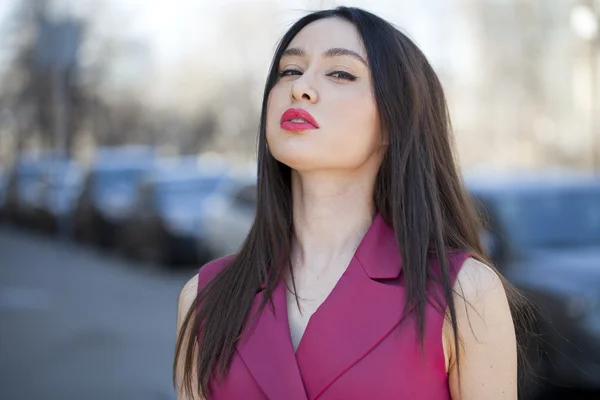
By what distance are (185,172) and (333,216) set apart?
47.1ft

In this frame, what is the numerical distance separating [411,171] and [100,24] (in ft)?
106

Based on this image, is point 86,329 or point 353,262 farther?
point 86,329

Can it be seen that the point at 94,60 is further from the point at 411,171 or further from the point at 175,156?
the point at 411,171

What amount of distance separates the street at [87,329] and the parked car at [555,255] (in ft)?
1.60

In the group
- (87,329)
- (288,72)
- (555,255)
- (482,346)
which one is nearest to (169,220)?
(87,329)

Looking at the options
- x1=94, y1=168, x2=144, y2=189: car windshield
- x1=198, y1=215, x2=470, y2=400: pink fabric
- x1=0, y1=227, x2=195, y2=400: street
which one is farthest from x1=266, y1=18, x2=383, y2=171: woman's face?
x1=94, y1=168, x2=144, y2=189: car windshield

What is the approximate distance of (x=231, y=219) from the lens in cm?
1213

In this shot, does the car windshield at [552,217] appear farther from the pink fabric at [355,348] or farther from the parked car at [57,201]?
the parked car at [57,201]

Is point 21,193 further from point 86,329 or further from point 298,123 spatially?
point 298,123

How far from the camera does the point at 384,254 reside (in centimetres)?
247

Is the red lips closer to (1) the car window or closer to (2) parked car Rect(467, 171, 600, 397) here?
(2) parked car Rect(467, 171, 600, 397)

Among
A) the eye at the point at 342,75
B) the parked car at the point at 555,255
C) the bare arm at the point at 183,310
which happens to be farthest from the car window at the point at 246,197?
the eye at the point at 342,75

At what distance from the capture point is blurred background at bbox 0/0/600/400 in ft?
23.3

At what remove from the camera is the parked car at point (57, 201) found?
20.2 m
